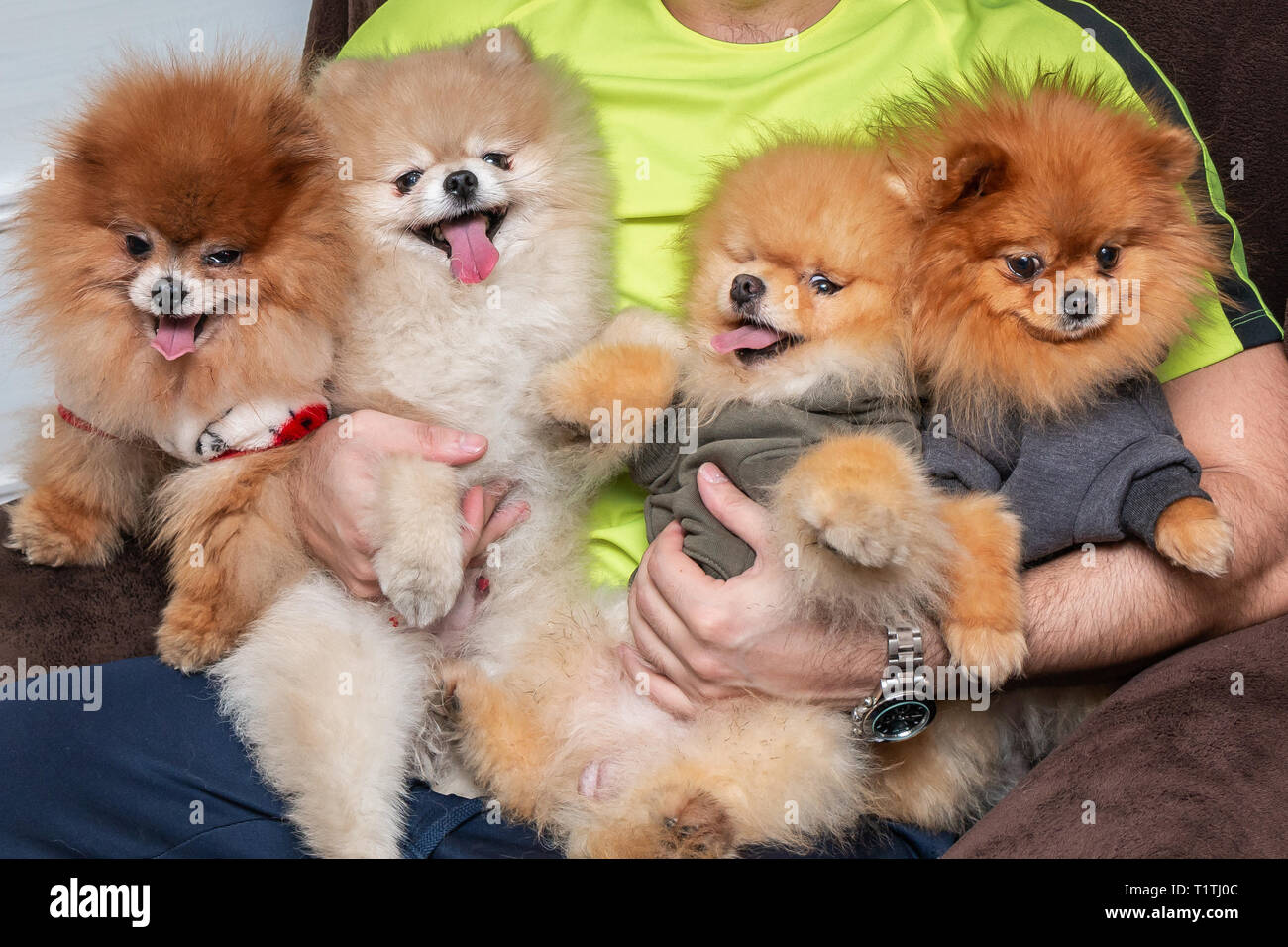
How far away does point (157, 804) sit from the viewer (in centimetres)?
159

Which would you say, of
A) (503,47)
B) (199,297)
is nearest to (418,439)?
(199,297)

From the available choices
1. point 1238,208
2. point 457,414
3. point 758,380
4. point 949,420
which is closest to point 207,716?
point 457,414

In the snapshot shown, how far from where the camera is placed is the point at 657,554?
1623 millimetres

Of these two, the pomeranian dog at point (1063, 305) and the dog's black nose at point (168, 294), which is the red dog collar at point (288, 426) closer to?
the dog's black nose at point (168, 294)

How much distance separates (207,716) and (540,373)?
777mm

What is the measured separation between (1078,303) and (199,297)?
1289mm

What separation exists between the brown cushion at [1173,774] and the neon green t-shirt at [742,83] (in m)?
0.73

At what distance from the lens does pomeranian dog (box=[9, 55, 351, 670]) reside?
1.53 meters

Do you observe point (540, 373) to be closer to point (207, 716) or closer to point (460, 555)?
point (460, 555)

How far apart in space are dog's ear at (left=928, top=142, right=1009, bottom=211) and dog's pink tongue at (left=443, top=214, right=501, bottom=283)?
72 centimetres

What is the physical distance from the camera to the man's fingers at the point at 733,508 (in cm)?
157

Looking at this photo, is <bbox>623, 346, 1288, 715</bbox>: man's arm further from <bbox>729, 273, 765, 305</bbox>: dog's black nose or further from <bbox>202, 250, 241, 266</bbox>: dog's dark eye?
<bbox>202, 250, 241, 266</bbox>: dog's dark eye

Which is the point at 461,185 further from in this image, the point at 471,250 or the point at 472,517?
the point at 472,517
